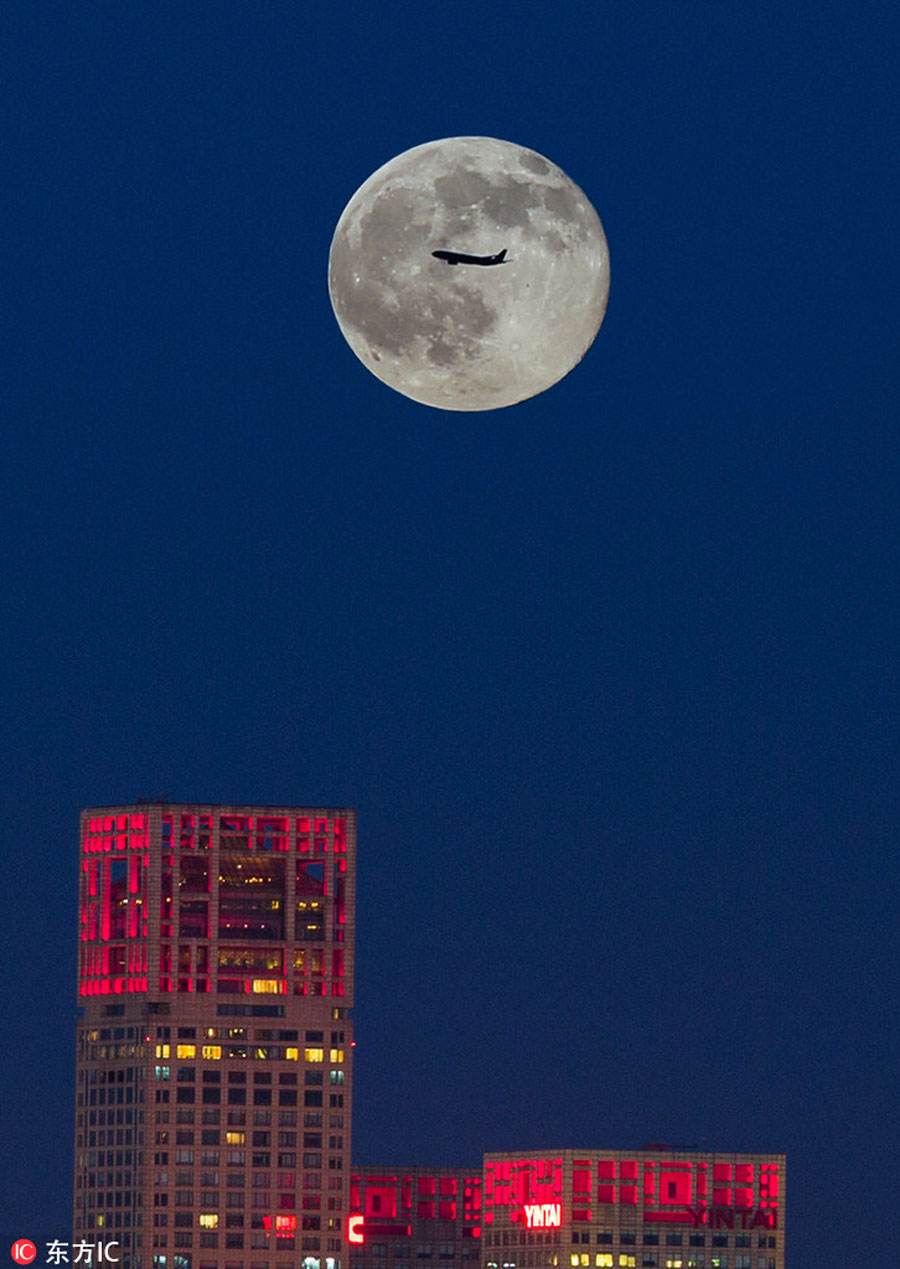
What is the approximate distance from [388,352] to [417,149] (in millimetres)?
3643

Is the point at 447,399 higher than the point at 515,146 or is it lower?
lower

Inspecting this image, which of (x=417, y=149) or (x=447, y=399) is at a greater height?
(x=417, y=149)

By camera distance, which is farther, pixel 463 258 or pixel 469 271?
pixel 463 258

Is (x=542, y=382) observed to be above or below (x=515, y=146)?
below

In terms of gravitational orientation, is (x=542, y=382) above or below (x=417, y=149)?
below

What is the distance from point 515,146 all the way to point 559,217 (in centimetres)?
151

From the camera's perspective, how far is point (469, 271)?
58406mm

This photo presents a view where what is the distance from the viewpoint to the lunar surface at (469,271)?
58562 mm

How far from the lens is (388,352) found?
5981 centimetres

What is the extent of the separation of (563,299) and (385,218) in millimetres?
3498

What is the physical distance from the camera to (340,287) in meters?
60.5

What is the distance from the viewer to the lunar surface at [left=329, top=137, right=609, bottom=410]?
192 ft

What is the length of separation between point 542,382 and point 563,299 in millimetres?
1660

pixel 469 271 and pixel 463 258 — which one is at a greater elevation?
pixel 463 258
